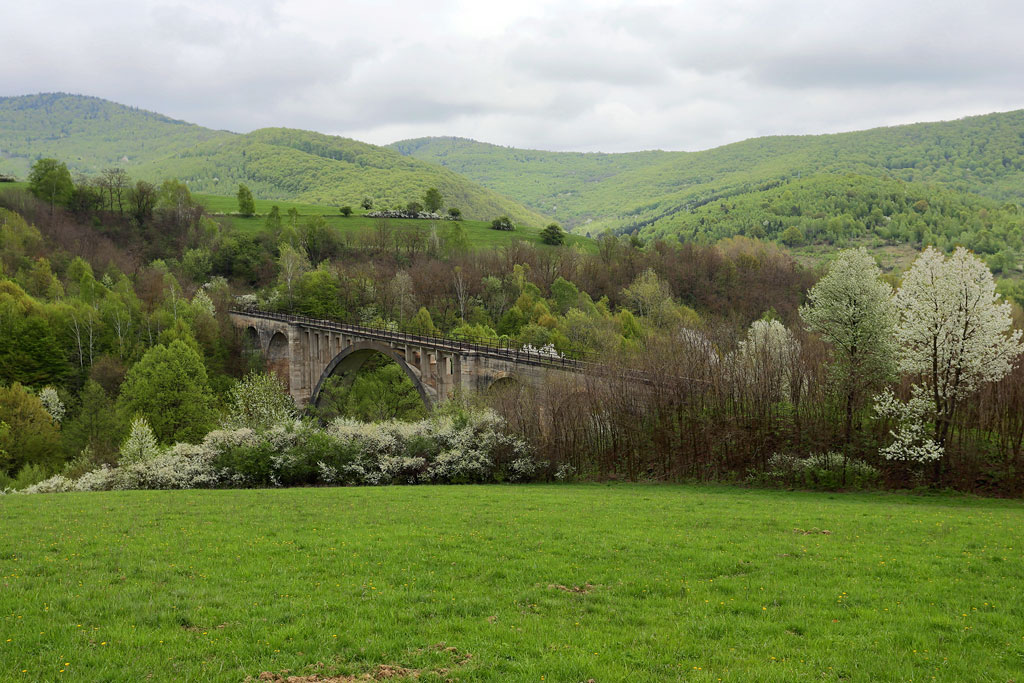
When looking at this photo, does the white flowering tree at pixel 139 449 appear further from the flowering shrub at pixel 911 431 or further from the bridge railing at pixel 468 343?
the flowering shrub at pixel 911 431

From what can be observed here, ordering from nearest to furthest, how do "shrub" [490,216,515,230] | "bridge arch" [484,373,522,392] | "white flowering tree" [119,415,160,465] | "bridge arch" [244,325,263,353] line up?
"white flowering tree" [119,415,160,465], "bridge arch" [484,373,522,392], "bridge arch" [244,325,263,353], "shrub" [490,216,515,230]

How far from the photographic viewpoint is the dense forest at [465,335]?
28781 millimetres

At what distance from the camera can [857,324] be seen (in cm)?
2912

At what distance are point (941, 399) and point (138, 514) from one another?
30.0m

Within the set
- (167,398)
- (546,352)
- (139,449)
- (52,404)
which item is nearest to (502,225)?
(546,352)

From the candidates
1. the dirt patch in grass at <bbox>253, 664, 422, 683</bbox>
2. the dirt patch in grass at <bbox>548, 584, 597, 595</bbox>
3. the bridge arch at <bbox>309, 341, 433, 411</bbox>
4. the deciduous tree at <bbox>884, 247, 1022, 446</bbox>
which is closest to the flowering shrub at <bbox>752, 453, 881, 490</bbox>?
the deciduous tree at <bbox>884, 247, 1022, 446</bbox>

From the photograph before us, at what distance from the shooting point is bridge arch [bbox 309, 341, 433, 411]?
2227 inches

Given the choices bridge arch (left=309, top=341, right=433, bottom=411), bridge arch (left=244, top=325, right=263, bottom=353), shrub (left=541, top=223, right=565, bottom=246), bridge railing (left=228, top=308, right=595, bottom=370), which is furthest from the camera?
shrub (left=541, top=223, right=565, bottom=246)

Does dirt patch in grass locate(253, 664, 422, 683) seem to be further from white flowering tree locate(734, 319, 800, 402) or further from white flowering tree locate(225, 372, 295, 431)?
white flowering tree locate(225, 372, 295, 431)

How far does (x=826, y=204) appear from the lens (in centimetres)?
17250

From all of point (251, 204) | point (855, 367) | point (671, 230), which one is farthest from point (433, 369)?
point (671, 230)

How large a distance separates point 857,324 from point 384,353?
41.4 meters

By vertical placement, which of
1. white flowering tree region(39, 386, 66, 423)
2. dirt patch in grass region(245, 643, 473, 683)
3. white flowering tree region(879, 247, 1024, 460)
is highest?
white flowering tree region(879, 247, 1024, 460)

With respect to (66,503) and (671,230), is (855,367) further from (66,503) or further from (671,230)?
(671,230)
